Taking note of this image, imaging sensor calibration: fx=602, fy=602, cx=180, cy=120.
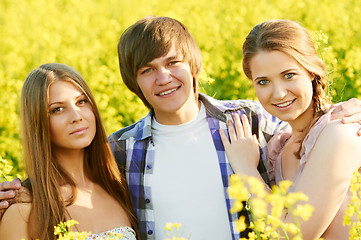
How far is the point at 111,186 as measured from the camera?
3076mm

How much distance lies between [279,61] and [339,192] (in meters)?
0.62

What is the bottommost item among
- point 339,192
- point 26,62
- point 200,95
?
point 339,192

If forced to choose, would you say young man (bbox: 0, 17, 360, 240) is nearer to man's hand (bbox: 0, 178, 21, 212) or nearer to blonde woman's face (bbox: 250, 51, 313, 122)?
blonde woman's face (bbox: 250, 51, 313, 122)

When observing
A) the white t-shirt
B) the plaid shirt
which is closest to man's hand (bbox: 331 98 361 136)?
the plaid shirt

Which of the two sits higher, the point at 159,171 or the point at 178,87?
the point at 178,87

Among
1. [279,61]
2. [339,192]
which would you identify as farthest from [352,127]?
[279,61]

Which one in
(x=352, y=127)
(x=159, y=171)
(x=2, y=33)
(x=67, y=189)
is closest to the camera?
(x=352, y=127)

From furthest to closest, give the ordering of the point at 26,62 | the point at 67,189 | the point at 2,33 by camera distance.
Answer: the point at 2,33 → the point at 26,62 → the point at 67,189

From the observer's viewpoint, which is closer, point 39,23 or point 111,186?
point 111,186

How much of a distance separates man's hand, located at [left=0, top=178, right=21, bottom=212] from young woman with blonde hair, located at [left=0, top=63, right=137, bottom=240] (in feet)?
0.11

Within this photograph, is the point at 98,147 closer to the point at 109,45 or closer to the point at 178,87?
the point at 178,87

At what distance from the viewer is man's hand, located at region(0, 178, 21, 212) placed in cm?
266

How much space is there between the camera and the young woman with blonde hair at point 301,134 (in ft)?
7.87

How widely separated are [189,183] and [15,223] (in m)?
0.87
